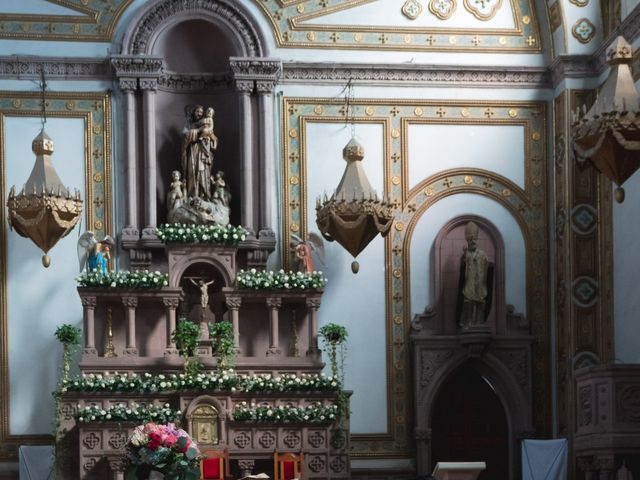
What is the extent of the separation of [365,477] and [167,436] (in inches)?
468

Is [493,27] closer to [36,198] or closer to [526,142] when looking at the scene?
[526,142]

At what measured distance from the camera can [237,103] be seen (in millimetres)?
25906

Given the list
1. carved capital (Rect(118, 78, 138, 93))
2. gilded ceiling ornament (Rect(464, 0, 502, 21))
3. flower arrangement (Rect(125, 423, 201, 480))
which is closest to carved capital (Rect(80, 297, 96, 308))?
carved capital (Rect(118, 78, 138, 93))

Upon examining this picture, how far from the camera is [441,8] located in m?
26.5

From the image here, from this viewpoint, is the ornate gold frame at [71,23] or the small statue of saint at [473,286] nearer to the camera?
the small statue of saint at [473,286]

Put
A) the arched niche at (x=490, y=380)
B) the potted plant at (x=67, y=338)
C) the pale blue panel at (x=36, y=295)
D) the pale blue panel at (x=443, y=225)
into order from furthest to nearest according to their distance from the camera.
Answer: the pale blue panel at (x=443, y=225) < the arched niche at (x=490, y=380) < the pale blue panel at (x=36, y=295) < the potted plant at (x=67, y=338)

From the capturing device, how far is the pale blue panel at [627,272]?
23.7 metres

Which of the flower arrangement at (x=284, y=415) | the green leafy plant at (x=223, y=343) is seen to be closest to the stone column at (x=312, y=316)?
the green leafy plant at (x=223, y=343)

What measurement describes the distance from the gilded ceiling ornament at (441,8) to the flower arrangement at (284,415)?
7113mm

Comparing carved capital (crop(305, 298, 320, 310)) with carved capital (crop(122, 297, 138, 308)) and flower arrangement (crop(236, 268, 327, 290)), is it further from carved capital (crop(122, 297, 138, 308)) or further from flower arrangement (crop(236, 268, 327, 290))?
carved capital (crop(122, 297, 138, 308))

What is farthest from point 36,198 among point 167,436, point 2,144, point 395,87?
point 167,436

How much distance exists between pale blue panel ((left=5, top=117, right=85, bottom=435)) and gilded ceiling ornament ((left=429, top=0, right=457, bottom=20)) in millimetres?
6132

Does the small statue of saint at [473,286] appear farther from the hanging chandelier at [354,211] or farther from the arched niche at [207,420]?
the arched niche at [207,420]

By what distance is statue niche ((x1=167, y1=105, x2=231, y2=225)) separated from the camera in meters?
25.1
